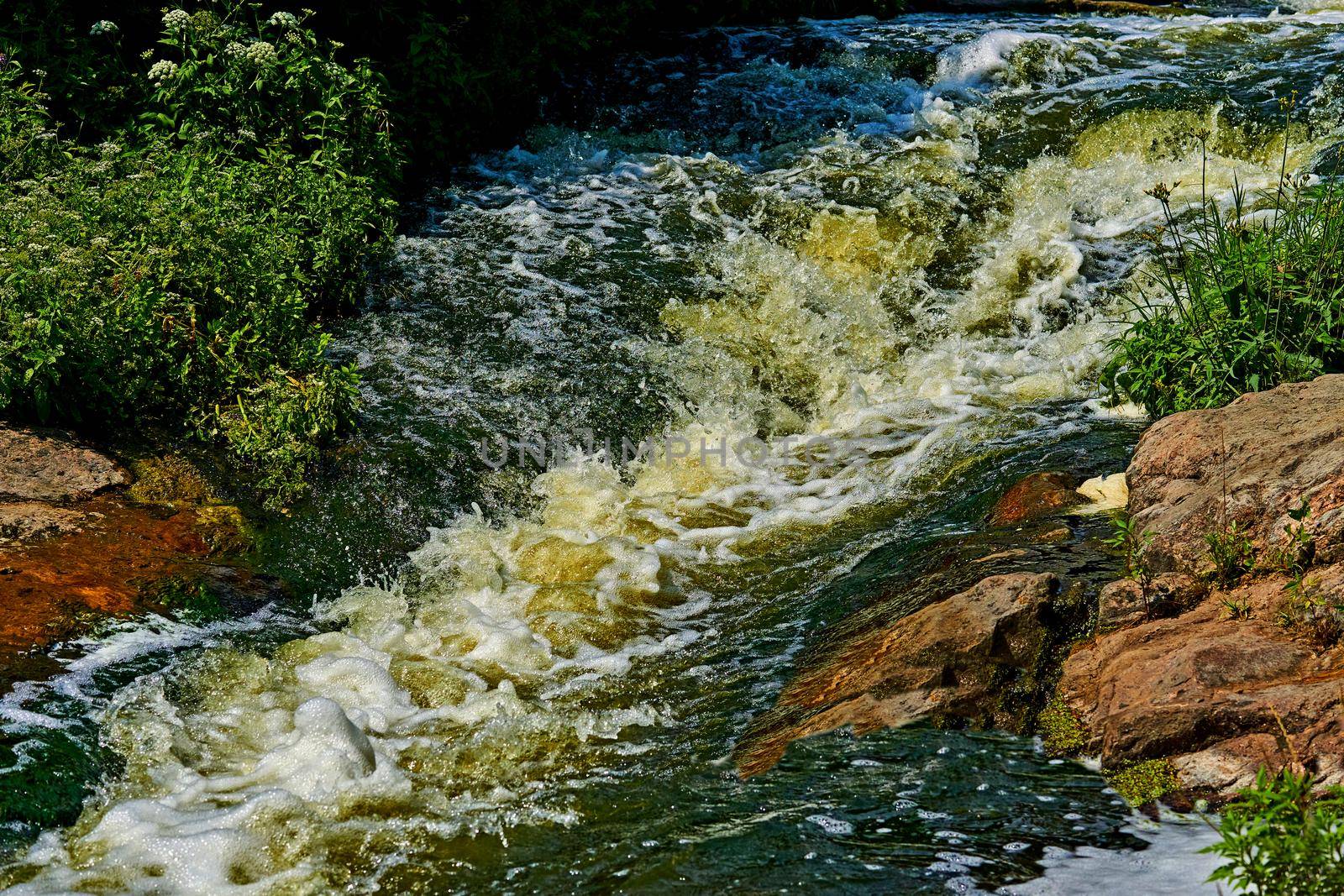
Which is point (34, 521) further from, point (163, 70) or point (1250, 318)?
point (1250, 318)

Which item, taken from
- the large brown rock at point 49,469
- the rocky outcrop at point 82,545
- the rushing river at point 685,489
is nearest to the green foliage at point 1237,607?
A: the rushing river at point 685,489

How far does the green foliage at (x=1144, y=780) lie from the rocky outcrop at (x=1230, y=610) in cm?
3

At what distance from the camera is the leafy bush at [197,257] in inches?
226

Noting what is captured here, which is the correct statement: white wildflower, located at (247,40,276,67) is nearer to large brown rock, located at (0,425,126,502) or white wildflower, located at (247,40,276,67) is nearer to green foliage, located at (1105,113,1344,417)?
large brown rock, located at (0,425,126,502)

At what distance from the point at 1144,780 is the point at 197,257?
17.5 feet

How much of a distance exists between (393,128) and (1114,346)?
5.85 meters

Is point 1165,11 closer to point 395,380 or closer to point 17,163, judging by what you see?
point 395,380

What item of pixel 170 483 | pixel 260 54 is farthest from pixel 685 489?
pixel 260 54

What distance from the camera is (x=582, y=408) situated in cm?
699

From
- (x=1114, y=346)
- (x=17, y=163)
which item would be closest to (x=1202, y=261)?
(x=1114, y=346)

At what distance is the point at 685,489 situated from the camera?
261 inches

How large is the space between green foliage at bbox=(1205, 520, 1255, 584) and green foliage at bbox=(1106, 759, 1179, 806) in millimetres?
1009

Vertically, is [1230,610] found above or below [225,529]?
above

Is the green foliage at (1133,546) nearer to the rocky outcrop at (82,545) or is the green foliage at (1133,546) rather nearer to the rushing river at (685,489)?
the rushing river at (685,489)
